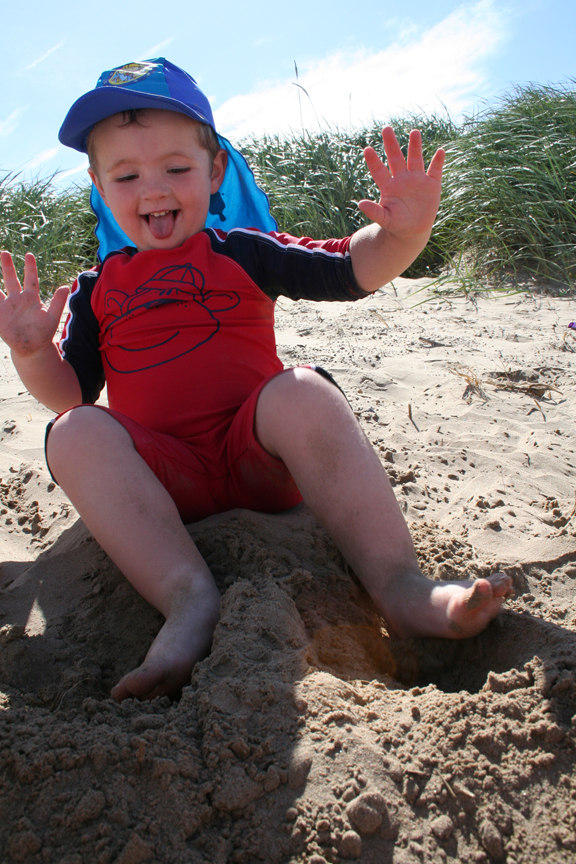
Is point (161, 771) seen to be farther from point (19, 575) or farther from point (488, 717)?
point (19, 575)

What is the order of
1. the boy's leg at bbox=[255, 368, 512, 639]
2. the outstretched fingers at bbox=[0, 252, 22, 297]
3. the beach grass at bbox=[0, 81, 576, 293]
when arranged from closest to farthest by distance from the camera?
the boy's leg at bbox=[255, 368, 512, 639] < the outstretched fingers at bbox=[0, 252, 22, 297] < the beach grass at bbox=[0, 81, 576, 293]

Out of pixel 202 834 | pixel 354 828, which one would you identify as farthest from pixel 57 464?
pixel 354 828

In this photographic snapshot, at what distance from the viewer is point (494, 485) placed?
2.22m

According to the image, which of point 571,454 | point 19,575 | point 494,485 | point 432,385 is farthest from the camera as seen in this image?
point 432,385

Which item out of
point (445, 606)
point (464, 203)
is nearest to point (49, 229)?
point (464, 203)

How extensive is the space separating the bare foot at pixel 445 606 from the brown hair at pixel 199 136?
1.59 meters

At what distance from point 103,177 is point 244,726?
1736mm

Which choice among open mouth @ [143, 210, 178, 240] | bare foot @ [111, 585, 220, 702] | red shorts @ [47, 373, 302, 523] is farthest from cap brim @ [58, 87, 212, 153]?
bare foot @ [111, 585, 220, 702]

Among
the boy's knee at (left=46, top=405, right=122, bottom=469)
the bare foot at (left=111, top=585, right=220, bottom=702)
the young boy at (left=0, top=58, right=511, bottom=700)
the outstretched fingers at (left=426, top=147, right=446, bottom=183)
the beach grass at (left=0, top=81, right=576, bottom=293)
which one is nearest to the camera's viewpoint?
the bare foot at (left=111, top=585, right=220, bottom=702)

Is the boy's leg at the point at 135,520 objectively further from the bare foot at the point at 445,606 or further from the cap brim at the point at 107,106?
the cap brim at the point at 107,106

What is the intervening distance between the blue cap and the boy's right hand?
0.44m

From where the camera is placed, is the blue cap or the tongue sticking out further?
the tongue sticking out

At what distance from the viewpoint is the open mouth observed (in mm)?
2008

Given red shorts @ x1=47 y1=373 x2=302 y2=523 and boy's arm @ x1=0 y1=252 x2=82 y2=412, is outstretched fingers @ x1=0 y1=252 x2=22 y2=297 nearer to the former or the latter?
boy's arm @ x1=0 y1=252 x2=82 y2=412
